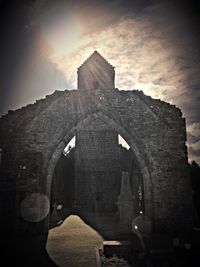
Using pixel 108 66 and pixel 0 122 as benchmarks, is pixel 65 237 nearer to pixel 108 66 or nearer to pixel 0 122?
pixel 0 122

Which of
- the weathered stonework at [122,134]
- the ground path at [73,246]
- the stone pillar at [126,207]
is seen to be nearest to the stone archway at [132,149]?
the weathered stonework at [122,134]

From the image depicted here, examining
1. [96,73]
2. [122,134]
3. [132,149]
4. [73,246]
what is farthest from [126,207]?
[96,73]

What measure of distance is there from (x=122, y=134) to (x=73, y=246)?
15.4 feet

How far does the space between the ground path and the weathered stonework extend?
3.64 ft

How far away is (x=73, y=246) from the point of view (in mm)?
6664

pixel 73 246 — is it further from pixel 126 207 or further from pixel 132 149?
pixel 132 149

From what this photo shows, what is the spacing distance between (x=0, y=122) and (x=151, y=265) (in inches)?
307

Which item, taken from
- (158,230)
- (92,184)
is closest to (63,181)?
(92,184)

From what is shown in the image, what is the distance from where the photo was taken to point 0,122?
946cm

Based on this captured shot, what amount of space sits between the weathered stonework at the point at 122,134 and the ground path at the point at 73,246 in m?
1.11

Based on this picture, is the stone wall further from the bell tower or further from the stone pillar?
the bell tower

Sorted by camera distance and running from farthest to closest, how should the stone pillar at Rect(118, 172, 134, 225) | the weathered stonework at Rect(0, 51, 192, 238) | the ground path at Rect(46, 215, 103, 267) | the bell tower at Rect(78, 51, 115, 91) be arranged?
the bell tower at Rect(78, 51, 115, 91) → the stone pillar at Rect(118, 172, 134, 225) → the weathered stonework at Rect(0, 51, 192, 238) → the ground path at Rect(46, 215, 103, 267)

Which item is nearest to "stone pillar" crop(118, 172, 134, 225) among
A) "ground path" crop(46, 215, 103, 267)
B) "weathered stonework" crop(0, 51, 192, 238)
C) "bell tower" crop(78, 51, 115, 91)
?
"weathered stonework" crop(0, 51, 192, 238)

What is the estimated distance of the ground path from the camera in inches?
210
